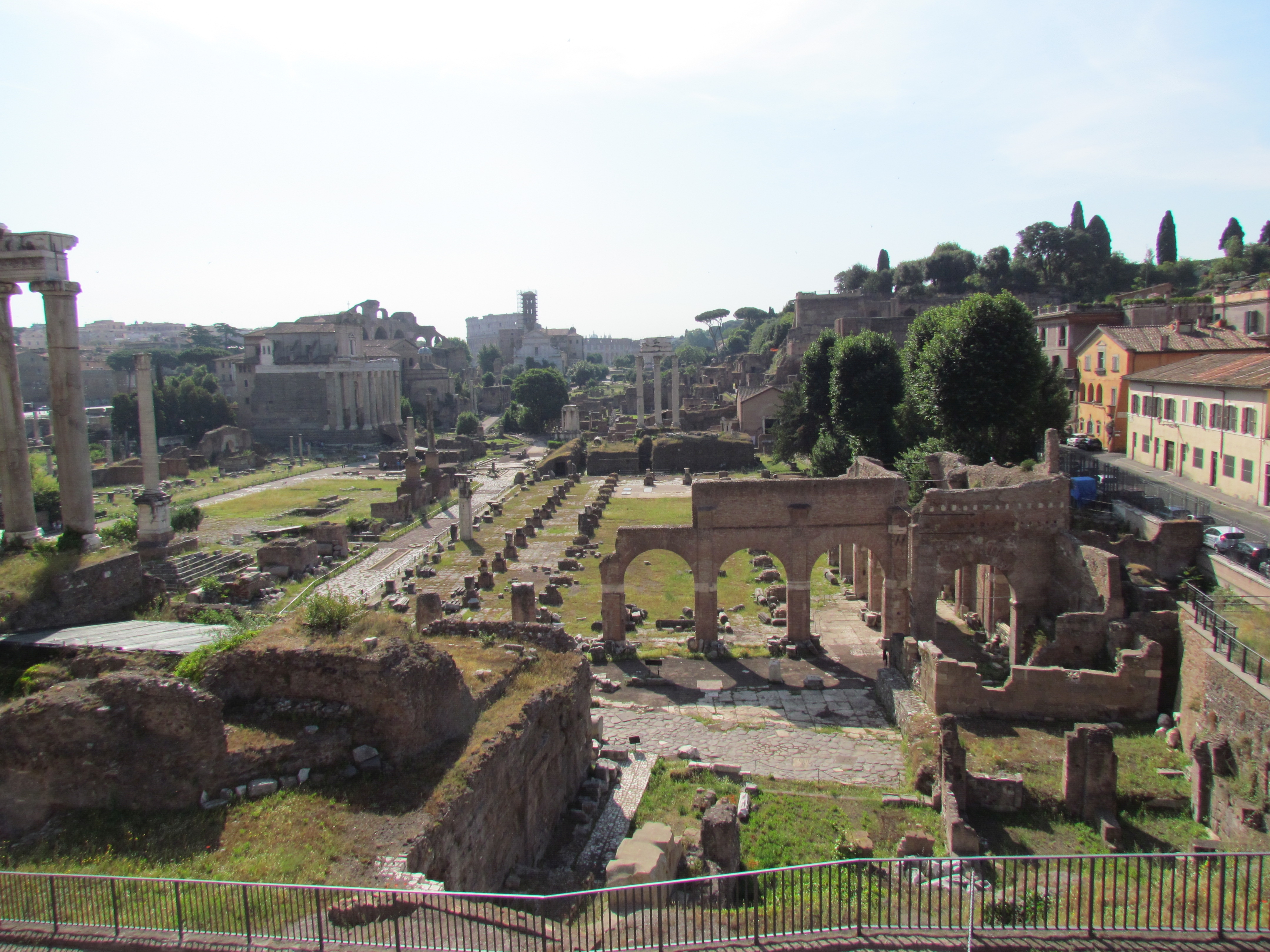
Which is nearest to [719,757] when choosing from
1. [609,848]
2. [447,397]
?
[609,848]

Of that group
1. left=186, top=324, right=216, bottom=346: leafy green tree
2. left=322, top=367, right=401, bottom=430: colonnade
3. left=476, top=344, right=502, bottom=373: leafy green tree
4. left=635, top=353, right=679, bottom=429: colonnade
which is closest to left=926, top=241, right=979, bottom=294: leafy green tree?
left=635, top=353, right=679, bottom=429: colonnade

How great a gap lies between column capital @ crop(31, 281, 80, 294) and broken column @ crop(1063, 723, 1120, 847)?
22.1 meters

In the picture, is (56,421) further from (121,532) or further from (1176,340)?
(1176,340)

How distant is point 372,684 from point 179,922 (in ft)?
13.5

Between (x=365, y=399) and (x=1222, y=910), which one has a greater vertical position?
(x=365, y=399)

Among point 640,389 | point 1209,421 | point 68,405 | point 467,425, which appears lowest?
point 467,425

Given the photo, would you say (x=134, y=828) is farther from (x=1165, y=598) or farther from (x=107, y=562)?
(x=1165, y=598)

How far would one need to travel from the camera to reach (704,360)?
161875mm

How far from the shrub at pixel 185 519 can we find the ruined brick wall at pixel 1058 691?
33311 mm

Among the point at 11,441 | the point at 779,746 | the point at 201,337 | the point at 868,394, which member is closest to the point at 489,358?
the point at 201,337

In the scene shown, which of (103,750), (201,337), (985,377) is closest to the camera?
(103,750)

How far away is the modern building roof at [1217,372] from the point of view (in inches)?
1027

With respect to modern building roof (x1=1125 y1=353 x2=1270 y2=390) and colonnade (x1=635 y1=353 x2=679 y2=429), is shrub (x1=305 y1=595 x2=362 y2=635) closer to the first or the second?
modern building roof (x1=1125 y1=353 x2=1270 y2=390)

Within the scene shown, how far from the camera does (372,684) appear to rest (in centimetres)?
1168
